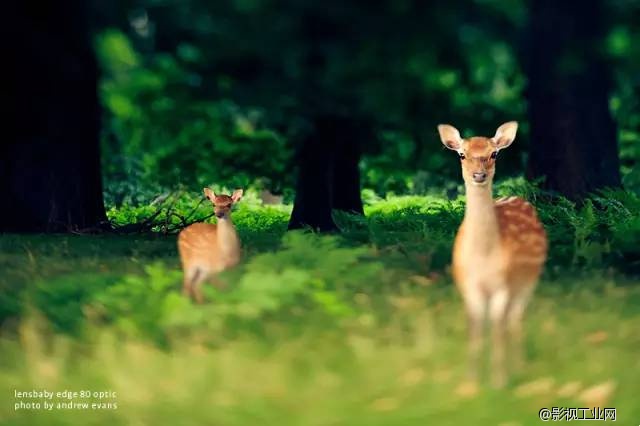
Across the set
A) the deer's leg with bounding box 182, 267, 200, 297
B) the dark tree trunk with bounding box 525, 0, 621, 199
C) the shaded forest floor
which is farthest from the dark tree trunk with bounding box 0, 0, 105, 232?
the dark tree trunk with bounding box 525, 0, 621, 199

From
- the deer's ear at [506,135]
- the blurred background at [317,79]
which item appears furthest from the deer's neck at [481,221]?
the blurred background at [317,79]

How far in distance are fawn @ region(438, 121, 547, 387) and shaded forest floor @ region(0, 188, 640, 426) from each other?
172mm

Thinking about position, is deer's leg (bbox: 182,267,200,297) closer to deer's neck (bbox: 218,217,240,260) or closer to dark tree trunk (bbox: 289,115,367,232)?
deer's neck (bbox: 218,217,240,260)

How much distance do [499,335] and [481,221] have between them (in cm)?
56

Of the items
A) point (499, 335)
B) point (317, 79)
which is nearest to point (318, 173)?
point (317, 79)

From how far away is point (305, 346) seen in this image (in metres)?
4.86

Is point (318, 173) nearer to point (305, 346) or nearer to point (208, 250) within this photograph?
point (208, 250)

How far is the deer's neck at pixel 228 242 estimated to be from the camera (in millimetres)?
6300

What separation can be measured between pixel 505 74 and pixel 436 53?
8.19 m

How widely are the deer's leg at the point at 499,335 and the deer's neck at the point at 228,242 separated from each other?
221 centimetres

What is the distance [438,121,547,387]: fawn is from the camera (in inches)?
178

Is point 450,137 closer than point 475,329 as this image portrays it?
No

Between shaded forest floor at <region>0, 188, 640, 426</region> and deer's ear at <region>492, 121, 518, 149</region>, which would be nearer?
shaded forest floor at <region>0, 188, 640, 426</region>

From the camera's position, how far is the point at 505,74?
18078 mm
